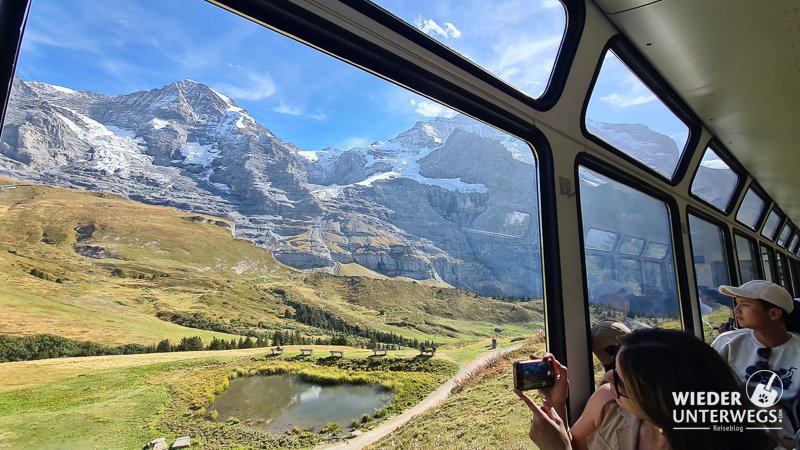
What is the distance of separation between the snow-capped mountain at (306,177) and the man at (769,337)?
43.6 inches

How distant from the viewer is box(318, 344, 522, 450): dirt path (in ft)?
4.19

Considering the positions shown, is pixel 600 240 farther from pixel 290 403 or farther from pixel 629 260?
pixel 290 403

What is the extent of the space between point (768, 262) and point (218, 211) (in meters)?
9.94

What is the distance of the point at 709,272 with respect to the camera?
4.27m

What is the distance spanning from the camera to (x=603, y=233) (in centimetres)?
239

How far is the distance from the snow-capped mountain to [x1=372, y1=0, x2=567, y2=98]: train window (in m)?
0.32

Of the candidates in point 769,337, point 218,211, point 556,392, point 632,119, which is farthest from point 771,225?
point 218,211

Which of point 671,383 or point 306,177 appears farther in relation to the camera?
point 306,177

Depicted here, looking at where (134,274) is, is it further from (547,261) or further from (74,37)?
(547,261)

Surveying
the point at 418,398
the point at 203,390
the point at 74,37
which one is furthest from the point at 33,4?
the point at 418,398

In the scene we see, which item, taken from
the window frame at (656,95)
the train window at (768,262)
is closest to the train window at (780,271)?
the train window at (768,262)

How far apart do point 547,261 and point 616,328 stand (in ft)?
1.50

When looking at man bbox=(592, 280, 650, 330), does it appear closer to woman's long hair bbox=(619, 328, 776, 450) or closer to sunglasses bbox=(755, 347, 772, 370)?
sunglasses bbox=(755, 347, 772, 370)

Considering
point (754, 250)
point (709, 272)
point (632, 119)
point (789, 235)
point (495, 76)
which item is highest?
point (789, 235)
